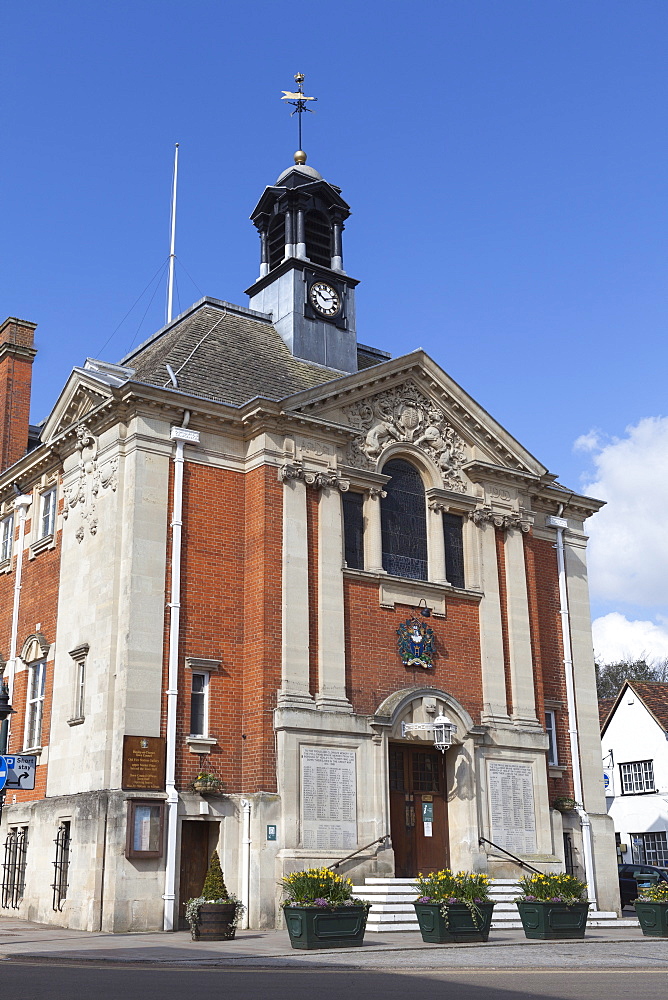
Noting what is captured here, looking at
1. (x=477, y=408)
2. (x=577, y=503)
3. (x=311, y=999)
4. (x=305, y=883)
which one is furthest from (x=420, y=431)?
(x=311, y=999)

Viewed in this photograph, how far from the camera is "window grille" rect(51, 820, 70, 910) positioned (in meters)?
23.5

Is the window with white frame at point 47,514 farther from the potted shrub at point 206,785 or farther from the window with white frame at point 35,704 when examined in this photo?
the potted shrub at point 206,785

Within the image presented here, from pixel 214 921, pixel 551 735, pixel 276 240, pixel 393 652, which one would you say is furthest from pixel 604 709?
pixel 214 921

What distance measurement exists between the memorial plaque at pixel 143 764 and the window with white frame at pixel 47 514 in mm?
7717

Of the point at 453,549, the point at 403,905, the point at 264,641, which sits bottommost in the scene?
the point at 403,905

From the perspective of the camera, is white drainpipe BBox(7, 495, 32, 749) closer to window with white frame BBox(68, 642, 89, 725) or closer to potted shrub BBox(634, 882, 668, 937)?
window with white frame BBox(68, 642, 89, 725)

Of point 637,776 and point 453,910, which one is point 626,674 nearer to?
point 637,776

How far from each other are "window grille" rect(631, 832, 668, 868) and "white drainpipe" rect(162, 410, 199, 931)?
31.8 metres

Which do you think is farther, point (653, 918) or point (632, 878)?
point (632, 878)

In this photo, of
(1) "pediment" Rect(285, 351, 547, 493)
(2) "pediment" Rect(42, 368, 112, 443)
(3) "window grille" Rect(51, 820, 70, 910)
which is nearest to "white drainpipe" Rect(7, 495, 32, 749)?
(2) "pediment" Rect(42, 368, 112, 443)

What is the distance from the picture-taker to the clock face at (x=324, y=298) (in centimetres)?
3173

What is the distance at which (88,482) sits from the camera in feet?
86.6

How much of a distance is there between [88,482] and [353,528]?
20.9ft

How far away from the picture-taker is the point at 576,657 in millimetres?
31109
